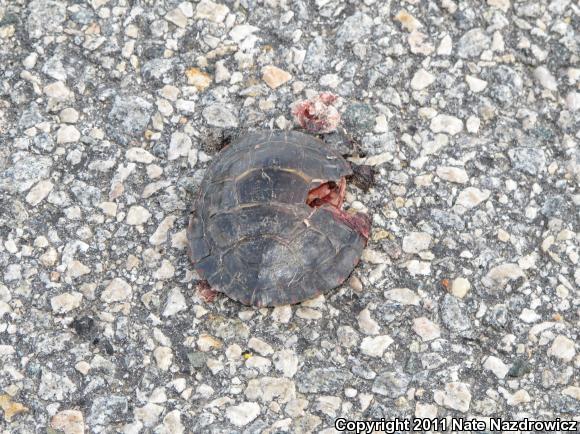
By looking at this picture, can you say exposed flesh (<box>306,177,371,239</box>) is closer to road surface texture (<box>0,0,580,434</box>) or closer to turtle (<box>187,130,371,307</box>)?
turtle (<box>187,130,371,307</box>)

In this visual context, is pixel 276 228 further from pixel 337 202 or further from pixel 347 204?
pixel 347 204

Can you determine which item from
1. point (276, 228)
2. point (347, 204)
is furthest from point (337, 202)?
point (276, 228)

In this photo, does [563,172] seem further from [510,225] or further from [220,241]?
[220,241]

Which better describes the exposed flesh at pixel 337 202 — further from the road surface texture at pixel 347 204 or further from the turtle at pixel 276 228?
the road surface texture at pixel 347 204

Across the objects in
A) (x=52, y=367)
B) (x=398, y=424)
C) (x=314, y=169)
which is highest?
(x=314, y=169)

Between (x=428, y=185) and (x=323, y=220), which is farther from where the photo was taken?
(x=428, y=185)

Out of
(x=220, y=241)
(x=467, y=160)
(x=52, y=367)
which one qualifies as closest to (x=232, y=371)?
(x=220, y=241)

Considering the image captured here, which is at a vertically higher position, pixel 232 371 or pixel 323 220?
pixel 323 220

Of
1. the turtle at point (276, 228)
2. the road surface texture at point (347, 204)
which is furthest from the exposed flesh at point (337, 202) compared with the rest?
the road surface texture at point (347, 204)
